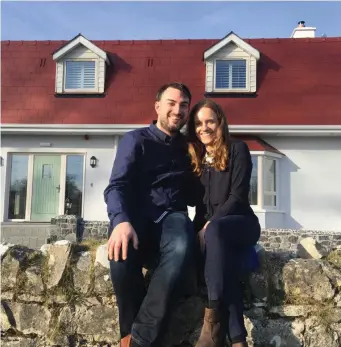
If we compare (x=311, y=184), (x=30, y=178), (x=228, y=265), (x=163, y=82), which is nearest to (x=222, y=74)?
(x=163, y=82)

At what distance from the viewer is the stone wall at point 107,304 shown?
2545mm

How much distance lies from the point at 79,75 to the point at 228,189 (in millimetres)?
9736

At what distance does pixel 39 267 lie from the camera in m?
2.70

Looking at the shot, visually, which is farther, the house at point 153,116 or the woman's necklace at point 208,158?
the house at point 153,116

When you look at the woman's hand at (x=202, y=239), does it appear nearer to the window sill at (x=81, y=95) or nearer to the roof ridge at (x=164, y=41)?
the window sill at (x=81, y=95)

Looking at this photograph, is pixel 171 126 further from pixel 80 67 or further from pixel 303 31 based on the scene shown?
pixel 303 31

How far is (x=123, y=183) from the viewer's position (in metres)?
2.53

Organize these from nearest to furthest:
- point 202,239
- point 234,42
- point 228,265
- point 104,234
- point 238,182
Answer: point 228,265 < point 202,239 < point 238,182 < point 104,234 < point 234,42

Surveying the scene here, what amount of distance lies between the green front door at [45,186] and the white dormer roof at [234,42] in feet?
15.8

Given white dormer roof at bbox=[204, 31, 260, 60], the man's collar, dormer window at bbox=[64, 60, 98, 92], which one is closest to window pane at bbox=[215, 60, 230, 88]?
white dormer roof at bbox=[204, 31, 260, 60]

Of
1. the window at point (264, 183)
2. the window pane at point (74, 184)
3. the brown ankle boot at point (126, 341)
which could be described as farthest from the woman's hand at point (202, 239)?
the window pane at point (74, 184)

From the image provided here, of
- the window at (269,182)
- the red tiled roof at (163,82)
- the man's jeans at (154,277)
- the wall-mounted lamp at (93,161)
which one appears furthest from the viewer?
the red tiled roof at (163,82)

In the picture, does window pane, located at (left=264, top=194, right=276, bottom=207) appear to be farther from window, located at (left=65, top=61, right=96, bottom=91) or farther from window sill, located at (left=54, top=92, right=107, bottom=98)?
window, located at (left=65, top=61, right=96, bottom=91)

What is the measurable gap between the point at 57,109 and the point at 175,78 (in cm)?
320
